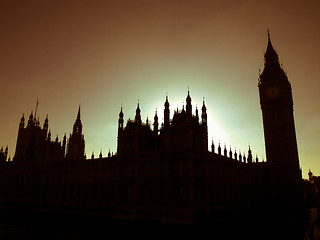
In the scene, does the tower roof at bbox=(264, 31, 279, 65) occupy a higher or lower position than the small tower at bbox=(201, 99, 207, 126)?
higher

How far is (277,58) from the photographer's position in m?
98.6

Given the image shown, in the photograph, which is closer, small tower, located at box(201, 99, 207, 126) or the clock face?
small tower, located at box(201, 99, 207, 126)

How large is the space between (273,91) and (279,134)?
51.2ft

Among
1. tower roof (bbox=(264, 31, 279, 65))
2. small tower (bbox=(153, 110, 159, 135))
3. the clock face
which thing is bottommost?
small tower (bbox=(153, 110, 159, 135))

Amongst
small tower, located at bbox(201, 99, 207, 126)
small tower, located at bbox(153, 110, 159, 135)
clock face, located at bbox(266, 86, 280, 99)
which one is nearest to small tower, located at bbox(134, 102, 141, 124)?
small tower, located at bbox(153, 110, 159, 135)

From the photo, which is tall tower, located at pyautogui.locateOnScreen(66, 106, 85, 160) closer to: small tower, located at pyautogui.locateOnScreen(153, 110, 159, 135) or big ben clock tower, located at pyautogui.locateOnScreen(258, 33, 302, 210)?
small tower, located at pyautogui.locateOnScreen(153, 110, 159, 135)

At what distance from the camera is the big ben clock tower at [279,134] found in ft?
266

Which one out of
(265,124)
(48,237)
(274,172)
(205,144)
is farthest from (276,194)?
(48,237)

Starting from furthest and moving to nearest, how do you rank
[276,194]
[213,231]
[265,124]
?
[265,124] → [276,194] → [213,231]

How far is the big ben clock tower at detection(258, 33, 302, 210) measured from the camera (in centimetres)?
8119

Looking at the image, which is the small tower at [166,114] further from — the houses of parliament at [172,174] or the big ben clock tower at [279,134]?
the big ben clock tower at [279,134]

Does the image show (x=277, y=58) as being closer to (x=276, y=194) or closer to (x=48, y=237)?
(x=276, y=194)

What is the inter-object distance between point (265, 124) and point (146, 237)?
68635 millimetres

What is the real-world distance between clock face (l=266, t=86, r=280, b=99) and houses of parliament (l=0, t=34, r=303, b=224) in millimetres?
326
